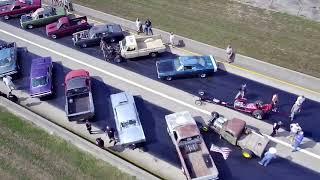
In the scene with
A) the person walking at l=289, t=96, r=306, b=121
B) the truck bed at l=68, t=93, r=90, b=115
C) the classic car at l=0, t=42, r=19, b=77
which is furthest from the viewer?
the classic car at l=0, t=42, r=19, b=77

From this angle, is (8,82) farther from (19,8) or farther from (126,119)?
(19,8)

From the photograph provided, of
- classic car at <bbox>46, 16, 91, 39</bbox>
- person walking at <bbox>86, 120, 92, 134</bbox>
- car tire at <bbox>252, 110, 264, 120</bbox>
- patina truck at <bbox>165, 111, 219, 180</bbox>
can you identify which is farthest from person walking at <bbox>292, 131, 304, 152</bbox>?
classic car at <bbox>46, 16, 91, 39</bbox>

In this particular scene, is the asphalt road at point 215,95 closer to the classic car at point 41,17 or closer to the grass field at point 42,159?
the grass field at point 42,159

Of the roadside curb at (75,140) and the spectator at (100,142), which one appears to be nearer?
the roadside curb at (75,140)

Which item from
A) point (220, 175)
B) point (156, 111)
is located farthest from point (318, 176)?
point (156, 111)

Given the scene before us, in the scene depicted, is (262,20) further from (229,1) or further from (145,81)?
(145,81)

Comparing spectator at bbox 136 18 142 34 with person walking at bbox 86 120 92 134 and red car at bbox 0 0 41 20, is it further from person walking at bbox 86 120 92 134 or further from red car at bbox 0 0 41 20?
person walking at bbox 86 120 92 134

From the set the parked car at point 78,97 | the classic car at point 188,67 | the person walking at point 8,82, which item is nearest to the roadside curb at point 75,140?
the person walking at point 8,82
